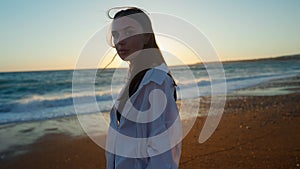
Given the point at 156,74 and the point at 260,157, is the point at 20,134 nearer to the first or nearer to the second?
the point at 260,157

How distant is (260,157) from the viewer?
5.21 metres

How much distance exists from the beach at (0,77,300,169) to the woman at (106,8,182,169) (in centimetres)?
342

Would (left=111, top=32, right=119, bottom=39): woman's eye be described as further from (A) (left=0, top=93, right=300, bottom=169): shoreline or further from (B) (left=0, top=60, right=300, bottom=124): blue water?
(A) (left=0, top=93, right=300, bottom=169): shoreline

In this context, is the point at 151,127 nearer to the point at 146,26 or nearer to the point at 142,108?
the point at 142,108

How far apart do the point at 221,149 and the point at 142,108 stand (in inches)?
175

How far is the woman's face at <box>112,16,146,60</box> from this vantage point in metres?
1.93

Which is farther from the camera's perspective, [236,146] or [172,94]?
[236,146]

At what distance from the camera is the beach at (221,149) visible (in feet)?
16.9

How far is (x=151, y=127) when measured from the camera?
1.73 m

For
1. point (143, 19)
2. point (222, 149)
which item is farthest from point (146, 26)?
point (222, 149)

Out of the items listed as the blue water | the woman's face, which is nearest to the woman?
the woman's face

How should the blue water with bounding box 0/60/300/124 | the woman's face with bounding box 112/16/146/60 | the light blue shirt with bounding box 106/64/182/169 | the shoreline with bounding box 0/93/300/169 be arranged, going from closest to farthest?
the light blue shirt with bounding box 106/64/182/169 → the woman's face with bounding box 112/16/146/60 → the shoreline with bounding box 0/93/300/169 → the blue water with bounding box 0/60/300/124

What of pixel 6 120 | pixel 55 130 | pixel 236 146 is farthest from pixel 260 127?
pixel 6 120

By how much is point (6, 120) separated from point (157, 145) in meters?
10.2
